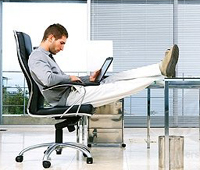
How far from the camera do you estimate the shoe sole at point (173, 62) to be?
90.4 inches

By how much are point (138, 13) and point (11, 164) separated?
3.86 meters

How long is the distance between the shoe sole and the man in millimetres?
146

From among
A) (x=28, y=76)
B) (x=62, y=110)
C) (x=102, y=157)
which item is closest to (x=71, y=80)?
(x=62, y=110)

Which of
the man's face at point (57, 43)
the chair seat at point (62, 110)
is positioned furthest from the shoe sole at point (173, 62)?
the man's face at point (57, 43)

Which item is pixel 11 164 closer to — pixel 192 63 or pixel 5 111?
pixel 5 111

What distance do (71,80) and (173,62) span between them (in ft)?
2.77

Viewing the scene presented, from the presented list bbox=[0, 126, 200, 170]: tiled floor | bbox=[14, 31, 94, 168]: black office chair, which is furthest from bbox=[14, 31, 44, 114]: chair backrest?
bbox=[0, 126, 200, 170]: tiled floor

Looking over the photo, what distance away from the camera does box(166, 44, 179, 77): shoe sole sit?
2.30 m

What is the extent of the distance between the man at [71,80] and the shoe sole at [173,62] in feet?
0.48

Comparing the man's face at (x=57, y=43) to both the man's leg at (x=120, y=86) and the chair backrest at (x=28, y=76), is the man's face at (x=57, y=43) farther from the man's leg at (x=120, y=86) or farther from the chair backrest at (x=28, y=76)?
the man's leg at (x=120, y=86)

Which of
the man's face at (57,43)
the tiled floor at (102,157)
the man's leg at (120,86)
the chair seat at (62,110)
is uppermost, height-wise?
the man's face at (57,43)

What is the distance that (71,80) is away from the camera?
9.27 feet

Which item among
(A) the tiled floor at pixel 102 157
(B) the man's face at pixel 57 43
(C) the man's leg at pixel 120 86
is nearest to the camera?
(C) the man's leg at pixel 120 86

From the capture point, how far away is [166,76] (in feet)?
7.89
